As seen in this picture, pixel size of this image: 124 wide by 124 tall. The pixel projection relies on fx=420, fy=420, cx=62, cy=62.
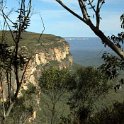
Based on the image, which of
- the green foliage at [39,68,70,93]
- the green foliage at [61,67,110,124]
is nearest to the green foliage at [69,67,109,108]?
the green foliage at [61,67,110,124]

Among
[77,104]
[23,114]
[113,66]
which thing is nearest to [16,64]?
[113,66]

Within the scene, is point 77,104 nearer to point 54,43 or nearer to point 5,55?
point 5,55

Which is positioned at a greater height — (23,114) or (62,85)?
(62,85)

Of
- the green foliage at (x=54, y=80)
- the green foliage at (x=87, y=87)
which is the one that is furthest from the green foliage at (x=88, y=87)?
the green foliage at (x=54, y=80)

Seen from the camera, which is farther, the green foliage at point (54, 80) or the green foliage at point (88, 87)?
the green foliage at point (54, 80)

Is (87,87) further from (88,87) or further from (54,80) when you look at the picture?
(54,80)

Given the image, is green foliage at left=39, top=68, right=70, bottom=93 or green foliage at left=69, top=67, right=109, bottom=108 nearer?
green foliage at left=69, top=67, right=109, bottom=108

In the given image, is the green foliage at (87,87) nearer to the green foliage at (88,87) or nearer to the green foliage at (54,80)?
the green foliage at (88,87)

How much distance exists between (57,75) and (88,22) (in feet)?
119

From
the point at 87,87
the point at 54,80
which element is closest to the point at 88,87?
the point at 87,87

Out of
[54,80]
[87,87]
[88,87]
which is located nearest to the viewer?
[88,87]

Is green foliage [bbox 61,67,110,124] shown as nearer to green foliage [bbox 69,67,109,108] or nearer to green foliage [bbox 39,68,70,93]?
green foliage [bbox 69,67,109,108]

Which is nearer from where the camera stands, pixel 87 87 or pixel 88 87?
pixel 88 87

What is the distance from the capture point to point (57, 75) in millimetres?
44812
